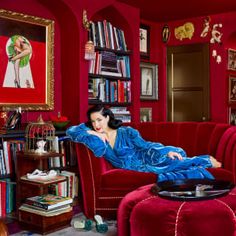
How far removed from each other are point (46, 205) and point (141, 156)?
1.05 m

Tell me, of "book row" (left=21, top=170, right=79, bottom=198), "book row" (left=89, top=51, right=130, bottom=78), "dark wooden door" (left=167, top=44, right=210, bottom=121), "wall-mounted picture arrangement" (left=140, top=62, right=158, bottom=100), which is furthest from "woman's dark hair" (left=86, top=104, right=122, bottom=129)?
"dark wooden door" (left=167, top=44, right=210, bottom=121)

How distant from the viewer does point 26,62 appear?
167 inches

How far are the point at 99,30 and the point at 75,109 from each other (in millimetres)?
1098

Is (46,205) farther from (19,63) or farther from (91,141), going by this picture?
(19,63)

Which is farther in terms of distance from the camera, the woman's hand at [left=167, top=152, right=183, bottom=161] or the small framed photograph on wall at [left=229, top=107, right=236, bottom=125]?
the small framed photograph on wall at [left=229, top=107, right=236, bottom=125]

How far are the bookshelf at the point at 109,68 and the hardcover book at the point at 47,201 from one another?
1.65m

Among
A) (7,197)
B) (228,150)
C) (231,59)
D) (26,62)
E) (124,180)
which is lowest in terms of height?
(7,197)

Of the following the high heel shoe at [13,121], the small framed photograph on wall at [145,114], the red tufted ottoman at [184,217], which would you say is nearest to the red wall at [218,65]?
the small framed photograph on wall at [145,114]

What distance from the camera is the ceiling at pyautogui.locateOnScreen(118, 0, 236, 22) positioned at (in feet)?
17.0

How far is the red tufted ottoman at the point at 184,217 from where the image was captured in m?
2.09

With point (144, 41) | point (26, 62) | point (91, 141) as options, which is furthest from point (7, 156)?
point (144, 41)

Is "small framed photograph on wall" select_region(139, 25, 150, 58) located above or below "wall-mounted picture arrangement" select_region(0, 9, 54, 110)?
above

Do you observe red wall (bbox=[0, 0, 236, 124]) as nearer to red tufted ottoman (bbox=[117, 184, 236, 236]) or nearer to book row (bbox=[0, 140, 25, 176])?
book row (bbox=[0, 140, 25, 176])

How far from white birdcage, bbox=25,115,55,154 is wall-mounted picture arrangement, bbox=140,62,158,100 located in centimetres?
237
